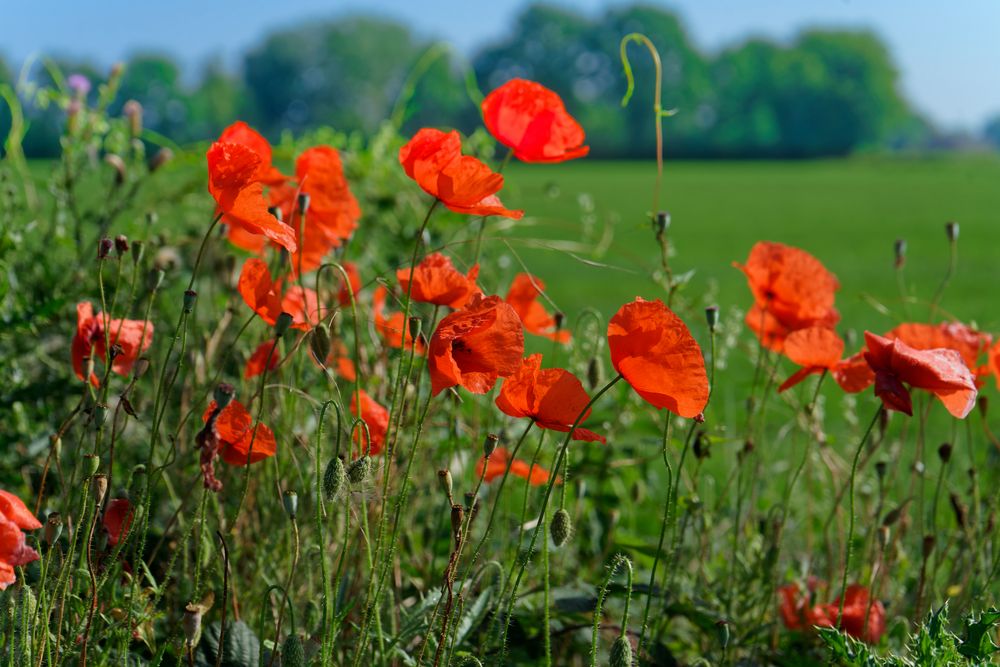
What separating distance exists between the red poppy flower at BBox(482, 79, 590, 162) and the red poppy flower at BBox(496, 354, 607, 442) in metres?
0.31

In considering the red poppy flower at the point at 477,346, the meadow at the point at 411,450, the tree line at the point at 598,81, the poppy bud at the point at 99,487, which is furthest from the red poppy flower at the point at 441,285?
the tree line at the point at 598,81

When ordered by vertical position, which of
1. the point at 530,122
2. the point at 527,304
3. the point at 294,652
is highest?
the point at 530,122

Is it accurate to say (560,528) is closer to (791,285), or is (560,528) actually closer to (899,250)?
(791,285)

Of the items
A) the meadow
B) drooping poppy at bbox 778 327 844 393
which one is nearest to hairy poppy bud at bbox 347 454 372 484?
the meadow

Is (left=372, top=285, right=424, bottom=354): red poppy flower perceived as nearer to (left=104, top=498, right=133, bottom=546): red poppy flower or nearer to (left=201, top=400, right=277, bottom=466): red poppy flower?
(left=201, top=400, right=277, bottom=466): red poppy flower

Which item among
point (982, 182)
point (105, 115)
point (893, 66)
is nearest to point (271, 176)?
point (105, 115)

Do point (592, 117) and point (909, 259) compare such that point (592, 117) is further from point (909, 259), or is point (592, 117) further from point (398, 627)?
point (398, 627)

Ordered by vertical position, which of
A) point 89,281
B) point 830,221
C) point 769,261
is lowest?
point 830,221

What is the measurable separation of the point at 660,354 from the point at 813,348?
1.41 feet

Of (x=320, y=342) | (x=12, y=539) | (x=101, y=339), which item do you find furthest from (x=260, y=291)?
(x=12, y=539)

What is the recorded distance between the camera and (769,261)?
138 cm

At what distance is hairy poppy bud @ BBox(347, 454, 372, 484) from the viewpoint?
0.97 meters

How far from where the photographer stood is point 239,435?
1.16 m

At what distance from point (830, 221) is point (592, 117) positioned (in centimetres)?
4823
